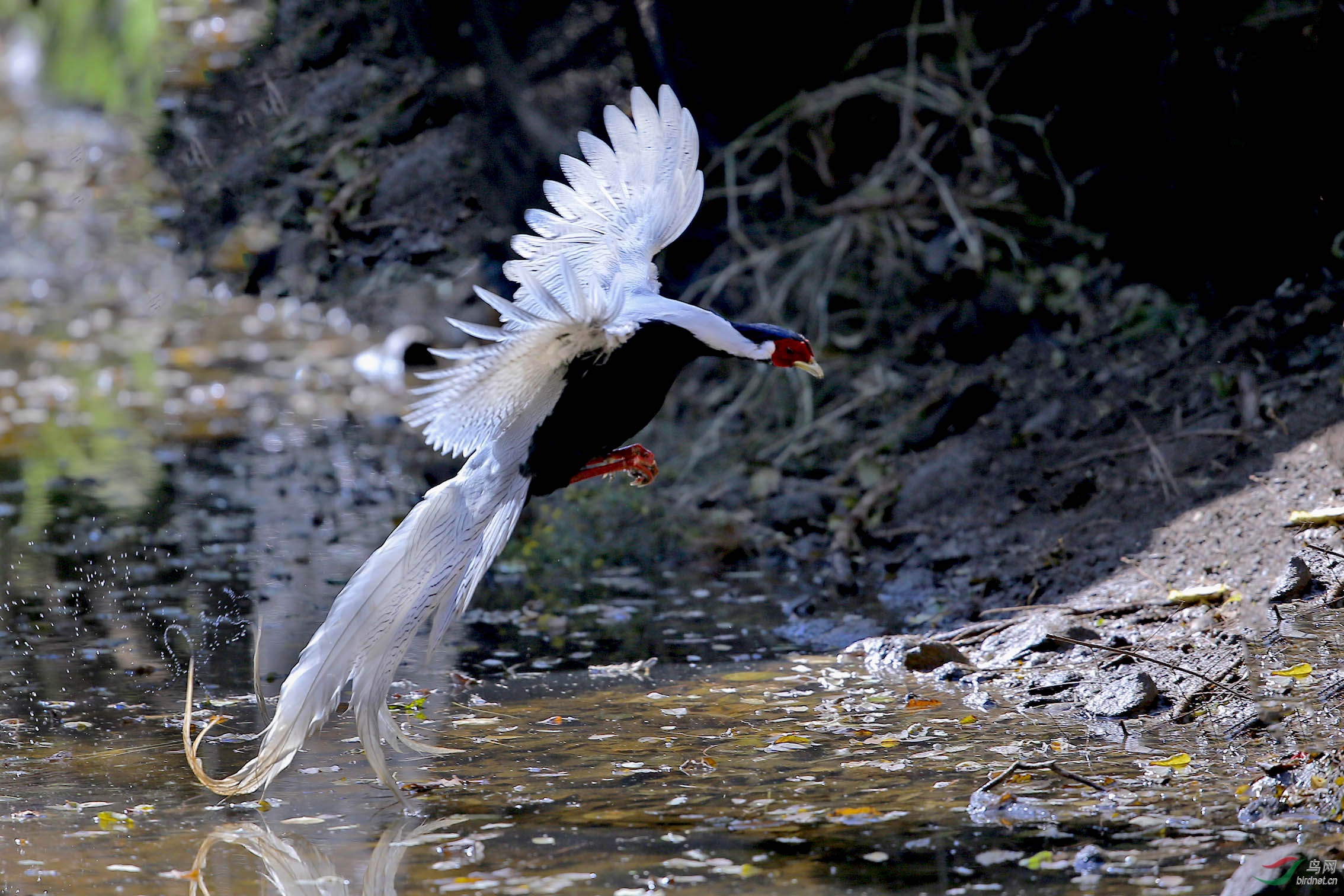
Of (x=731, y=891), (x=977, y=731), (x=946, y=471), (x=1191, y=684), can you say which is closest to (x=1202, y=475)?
(x=946, y=471)

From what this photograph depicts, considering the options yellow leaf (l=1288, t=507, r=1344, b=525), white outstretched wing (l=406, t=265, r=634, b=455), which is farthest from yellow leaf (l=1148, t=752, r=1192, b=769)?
white outstretched wing (l=406, t=265, r=634, b=455)

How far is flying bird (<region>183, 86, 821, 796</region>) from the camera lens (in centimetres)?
348

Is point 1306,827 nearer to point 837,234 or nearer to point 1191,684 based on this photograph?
point 1191,684

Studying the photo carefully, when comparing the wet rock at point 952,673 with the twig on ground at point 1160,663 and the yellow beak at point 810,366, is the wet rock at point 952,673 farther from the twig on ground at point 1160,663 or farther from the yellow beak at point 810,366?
the yellow beak at point 810,366

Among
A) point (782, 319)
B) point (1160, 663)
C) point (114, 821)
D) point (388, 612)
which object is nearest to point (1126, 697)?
point (1160, 663)

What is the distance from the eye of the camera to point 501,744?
3824 millimetres

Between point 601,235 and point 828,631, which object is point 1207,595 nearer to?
point 828,631

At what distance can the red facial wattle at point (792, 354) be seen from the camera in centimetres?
430

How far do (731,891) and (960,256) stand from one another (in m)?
4.83

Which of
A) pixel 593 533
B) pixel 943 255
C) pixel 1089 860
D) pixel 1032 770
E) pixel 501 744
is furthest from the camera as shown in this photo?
pixel 943 255

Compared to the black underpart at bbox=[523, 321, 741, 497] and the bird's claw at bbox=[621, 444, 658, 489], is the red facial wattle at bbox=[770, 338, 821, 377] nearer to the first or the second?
the black underpart at bbox=[523, 321, 741, 497]

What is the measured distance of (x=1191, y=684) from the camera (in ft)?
12.3

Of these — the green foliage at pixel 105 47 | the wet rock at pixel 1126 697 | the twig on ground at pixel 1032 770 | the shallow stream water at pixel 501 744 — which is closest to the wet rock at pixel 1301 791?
the shallow stream water at pixel 501 744

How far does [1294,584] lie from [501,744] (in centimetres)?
235
